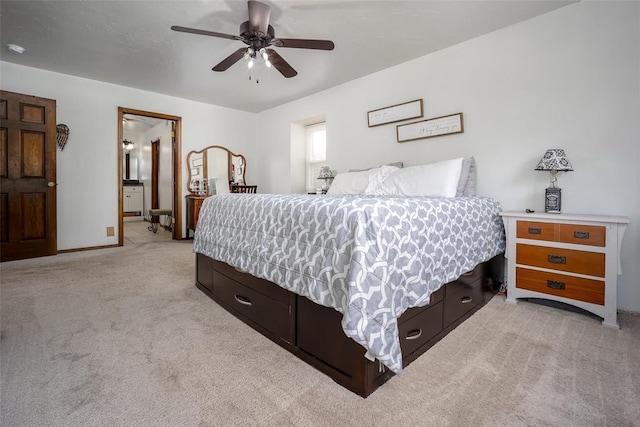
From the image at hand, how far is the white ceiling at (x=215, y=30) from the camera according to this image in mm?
2381

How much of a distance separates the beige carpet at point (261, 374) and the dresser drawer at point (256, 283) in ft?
0.88

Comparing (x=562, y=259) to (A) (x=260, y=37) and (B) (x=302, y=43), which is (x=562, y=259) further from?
(A) (x=260, y=37)

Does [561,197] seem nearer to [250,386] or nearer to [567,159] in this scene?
[567,159]

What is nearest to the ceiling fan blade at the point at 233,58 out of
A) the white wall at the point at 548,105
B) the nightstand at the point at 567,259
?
the white wall at the point at 548,105

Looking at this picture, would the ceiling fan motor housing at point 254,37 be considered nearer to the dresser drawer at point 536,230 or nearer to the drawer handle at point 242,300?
the drawer handle at point 242,300

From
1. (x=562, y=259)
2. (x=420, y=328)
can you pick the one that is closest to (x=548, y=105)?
(x=562, y=259)

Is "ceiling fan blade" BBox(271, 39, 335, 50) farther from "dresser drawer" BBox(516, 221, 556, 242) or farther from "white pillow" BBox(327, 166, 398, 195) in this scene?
"dresser drawer" BBox(516, 221, 556, 242)

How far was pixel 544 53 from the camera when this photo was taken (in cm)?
246

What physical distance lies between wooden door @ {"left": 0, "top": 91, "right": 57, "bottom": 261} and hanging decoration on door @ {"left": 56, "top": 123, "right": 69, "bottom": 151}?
23 cm

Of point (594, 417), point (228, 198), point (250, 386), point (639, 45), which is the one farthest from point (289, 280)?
point (639, 45)

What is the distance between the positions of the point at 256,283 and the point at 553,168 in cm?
237

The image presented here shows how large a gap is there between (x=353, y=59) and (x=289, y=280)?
292 centimetres

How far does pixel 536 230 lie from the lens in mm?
2145

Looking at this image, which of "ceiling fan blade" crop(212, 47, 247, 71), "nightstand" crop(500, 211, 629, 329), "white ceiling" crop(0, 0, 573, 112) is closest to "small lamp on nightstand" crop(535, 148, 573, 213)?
"nightstand" crop(500, 211, 629, 329)
